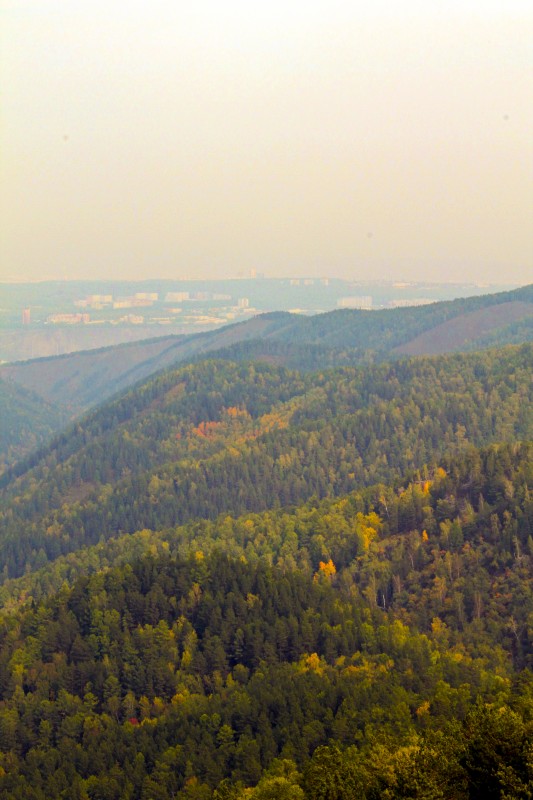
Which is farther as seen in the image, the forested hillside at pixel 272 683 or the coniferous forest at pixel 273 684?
the forested hillside at pixel 272 683

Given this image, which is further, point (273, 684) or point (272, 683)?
point (272, 683)

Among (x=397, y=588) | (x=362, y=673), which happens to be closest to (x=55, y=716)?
(x=362, y=673)

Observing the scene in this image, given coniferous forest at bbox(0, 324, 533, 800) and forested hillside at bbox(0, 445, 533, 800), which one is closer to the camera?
coniferous forest at bbox(0, 324, 533, 800)

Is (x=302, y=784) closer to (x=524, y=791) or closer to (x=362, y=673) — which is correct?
(x=524, y=791)

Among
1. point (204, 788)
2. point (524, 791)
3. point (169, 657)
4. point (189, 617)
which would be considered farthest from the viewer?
point (189, 617)

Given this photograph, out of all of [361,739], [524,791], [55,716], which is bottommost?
[55,716]

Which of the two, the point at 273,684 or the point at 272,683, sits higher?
the point at 273,684

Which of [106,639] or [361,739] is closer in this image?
[361,739]

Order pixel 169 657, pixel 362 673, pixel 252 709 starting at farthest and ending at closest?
pixel 169 657
pixel 362 673
pixel 252 709
